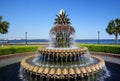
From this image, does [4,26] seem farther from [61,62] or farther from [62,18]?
[61,62]

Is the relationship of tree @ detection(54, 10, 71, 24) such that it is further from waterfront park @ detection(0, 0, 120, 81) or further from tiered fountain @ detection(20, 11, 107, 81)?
tiered fountain @ detection(20, 11, 107, 81)

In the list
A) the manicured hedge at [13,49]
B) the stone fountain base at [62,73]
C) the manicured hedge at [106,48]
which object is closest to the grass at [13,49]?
the manicured hedge at [13,49]

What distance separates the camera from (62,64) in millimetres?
10500

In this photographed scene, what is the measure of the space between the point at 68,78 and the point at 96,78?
8.25 feet

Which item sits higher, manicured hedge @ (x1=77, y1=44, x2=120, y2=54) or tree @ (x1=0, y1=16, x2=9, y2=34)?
tree @ (x1=0, y1=16, x2=9, y2=34)

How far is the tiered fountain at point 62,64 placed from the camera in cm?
849

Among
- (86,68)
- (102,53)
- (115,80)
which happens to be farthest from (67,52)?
(102,53)

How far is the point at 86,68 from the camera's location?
29.0ft

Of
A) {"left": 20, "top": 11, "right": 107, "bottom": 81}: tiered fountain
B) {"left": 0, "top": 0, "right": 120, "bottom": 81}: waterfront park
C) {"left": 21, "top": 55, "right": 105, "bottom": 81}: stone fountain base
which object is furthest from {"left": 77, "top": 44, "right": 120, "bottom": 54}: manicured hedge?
{"left": 21, "top": 55, "right": 105, "bottom": 81}: stone fountain base

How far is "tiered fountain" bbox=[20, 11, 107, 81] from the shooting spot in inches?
334

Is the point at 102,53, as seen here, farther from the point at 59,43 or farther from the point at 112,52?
the point at 59,43

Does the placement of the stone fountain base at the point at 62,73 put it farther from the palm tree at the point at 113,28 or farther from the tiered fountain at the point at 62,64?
the palm tree at the point at 113,28

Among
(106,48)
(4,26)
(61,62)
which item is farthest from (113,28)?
(61,62)

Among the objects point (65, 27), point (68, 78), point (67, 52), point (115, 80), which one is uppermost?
point (65, 27)
